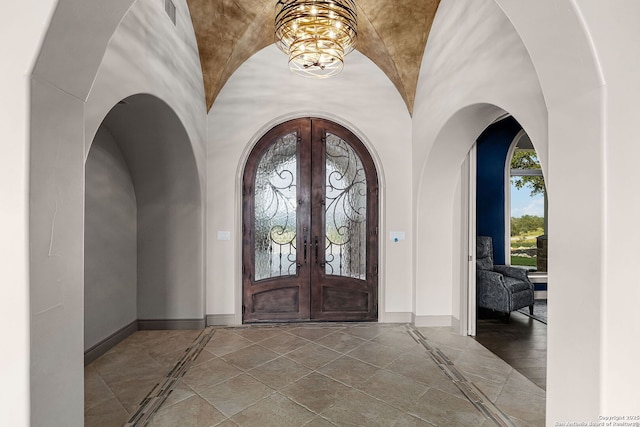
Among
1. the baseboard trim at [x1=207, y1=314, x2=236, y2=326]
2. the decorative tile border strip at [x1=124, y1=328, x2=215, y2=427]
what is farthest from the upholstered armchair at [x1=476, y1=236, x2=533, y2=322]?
the decorative tile border strip at [x1=124, y1=328, x2=215, y2=427]

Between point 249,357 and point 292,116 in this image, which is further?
point 292,116

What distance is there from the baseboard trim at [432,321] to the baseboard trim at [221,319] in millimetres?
2532

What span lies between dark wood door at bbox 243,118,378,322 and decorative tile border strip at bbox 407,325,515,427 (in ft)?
4.09

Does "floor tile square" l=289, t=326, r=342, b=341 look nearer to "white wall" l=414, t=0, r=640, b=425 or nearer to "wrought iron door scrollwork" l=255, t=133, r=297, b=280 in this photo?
"wrought iron door scrollwork" l=255, t=133, r=297, b=280

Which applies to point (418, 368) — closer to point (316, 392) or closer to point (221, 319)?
point (316, 392)

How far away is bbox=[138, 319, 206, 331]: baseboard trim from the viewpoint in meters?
4.35

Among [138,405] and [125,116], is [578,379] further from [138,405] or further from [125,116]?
[125,116]

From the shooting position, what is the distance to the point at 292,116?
15.3 feet

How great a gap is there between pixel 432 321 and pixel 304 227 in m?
2.18

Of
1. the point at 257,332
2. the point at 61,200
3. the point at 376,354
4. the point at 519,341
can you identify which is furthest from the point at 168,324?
the point at 519,341

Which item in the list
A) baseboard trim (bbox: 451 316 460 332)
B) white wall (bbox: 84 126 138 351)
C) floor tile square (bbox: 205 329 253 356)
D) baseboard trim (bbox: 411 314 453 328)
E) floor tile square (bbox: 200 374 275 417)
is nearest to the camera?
floor tile square (bbox: 200 374 275 417)

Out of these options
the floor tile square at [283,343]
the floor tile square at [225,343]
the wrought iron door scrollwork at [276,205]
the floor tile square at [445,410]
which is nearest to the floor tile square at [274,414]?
the floor tile square at [445,410]

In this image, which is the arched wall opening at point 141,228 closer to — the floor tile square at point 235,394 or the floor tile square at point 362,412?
the floor tile square at point 235,394

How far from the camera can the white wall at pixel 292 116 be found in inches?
181
